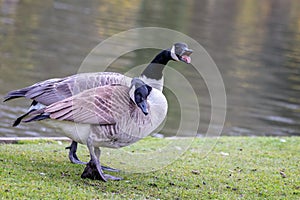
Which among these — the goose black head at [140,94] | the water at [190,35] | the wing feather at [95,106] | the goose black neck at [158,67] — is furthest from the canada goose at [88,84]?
the water at [190,35]

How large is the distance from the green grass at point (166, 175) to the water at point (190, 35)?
483cm

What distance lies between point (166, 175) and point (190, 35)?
2605 cm

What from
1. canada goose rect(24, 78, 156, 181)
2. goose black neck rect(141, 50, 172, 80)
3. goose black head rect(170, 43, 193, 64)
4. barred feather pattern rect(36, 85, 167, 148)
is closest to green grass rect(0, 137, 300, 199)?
canada goose rect(24, 78, 156, 181)

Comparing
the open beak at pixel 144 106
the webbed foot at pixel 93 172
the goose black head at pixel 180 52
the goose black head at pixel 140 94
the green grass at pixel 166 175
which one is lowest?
the green grass at pixel 166 175

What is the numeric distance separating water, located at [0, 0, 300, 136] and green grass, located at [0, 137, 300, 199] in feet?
15.9

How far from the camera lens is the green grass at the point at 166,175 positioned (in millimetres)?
6414

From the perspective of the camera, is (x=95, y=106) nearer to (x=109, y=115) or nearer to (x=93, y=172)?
(x=109, y=115)

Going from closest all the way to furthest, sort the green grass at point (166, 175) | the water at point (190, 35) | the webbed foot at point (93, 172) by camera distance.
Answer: the green grass at point (166, 175) → the webbed foot at point (93, 172) → the water at point (190, 35)

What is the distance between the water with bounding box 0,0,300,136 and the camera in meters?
18.0

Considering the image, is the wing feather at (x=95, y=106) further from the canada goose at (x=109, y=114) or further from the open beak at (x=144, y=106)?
the open beak at (x=144, y=106)

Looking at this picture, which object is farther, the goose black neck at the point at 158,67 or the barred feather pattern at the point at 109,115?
the goose black neck at the point at 158,67

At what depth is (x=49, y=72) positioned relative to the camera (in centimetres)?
2023

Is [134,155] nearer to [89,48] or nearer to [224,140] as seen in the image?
[224,140]

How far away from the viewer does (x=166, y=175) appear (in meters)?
7.79
